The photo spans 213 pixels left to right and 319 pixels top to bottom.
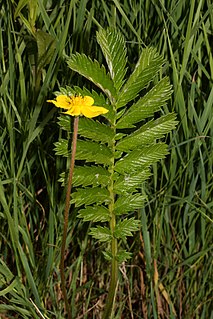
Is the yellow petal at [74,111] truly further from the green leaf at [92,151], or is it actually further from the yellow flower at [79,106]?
the green leaf at [92,151]

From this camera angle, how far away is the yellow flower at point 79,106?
0.73m

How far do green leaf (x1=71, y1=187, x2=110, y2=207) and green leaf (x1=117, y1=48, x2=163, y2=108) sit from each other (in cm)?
12

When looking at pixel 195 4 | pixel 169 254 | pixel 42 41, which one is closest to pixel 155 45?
pixel 195 4

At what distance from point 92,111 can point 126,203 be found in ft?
0.58

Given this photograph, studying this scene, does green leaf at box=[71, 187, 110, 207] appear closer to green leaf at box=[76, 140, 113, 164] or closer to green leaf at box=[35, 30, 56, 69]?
green leaf at box=[76, 140, 113, 164]

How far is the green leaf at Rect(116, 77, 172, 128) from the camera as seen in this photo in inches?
33.1

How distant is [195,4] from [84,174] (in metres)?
0.37

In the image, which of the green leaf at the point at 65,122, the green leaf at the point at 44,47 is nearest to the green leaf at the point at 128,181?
the green leaf at the point at 65,122

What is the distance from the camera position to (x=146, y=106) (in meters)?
0.84

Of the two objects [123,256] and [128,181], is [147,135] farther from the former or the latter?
[123,256]

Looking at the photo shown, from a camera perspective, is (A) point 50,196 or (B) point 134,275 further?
(B) point 134,275

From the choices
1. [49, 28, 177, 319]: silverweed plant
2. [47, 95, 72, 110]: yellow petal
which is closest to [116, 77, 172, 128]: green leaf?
[49, 28, 177, 319]: silverweed plant

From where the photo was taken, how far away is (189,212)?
3.52ft

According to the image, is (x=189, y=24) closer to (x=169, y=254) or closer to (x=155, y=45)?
(x=155, y=45)
